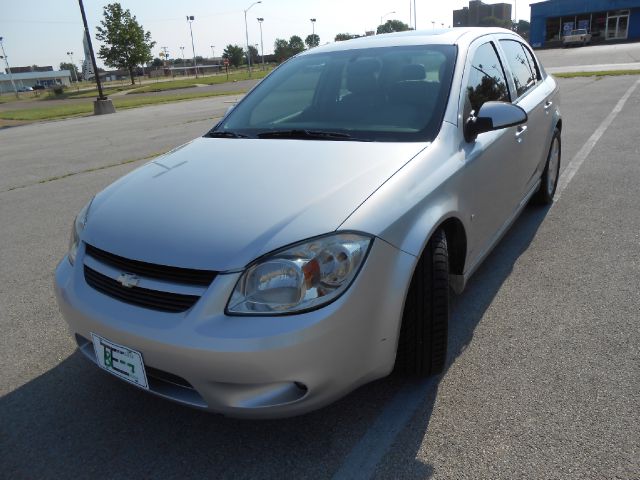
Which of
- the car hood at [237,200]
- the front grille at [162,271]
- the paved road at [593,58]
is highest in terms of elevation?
the car hood at [237,200]

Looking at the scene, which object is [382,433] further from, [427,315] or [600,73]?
[600,73]

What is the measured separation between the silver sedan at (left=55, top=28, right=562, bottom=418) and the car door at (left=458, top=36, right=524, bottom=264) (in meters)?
0.02

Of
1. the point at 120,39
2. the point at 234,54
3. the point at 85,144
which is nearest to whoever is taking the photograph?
the point at 85,144

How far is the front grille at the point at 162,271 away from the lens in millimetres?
1909

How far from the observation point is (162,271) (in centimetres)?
198

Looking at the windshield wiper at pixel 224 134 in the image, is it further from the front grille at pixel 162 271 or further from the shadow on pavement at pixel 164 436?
the shadow on pavement at pixel 164 436

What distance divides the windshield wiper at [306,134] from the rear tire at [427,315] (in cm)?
80

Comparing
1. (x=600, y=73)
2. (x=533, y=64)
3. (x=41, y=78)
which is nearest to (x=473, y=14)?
(x=600, y=73)

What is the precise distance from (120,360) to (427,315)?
1.28 metres


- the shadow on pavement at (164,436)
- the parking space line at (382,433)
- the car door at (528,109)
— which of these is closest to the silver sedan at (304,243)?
the parking space line at (382,433)

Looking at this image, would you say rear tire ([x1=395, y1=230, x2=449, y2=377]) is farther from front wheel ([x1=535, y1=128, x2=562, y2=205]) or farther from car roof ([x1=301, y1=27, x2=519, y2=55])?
front wheel ([x1=535, y1=128, x2=562, y2=205])

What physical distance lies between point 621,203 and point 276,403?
174 inches

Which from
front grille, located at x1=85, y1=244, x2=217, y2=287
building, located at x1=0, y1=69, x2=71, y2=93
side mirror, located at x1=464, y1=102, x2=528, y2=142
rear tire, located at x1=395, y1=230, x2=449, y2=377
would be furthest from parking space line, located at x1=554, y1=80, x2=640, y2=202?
building, located at x1=0, y1=69, x2=71, y2=93

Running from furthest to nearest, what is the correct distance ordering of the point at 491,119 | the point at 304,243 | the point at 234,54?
the point at 234,54 < the point at 491,119 < the point at 304,243
